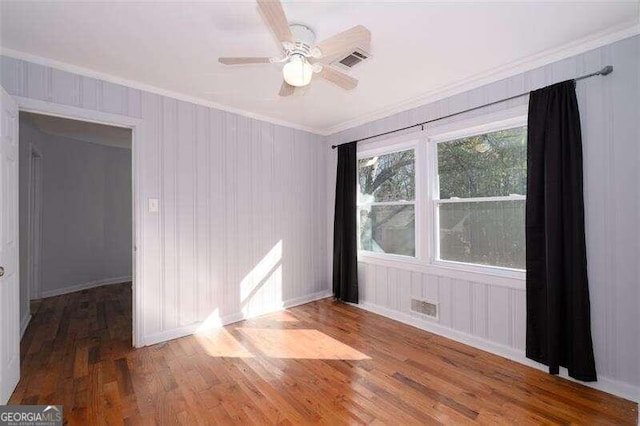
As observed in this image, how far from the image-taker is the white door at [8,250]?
6.30ft

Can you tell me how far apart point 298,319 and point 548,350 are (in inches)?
92.9

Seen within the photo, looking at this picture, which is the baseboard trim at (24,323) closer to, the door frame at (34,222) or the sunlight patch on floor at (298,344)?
the door frame at (34,222)

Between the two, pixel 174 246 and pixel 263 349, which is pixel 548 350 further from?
pixel 174 246

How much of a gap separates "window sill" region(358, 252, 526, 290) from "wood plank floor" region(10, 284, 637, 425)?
25.1 inches

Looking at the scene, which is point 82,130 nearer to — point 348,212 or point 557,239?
point 348,212

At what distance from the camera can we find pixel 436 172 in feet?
10.3

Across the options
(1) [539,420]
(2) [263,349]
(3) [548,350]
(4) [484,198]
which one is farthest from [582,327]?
(2) [263,349]

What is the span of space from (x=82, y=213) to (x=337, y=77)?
518 cm

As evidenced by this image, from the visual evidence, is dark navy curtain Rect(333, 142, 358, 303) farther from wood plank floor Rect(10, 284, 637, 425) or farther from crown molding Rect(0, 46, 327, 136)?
crown molding Rect(0, 46, 327, 136)

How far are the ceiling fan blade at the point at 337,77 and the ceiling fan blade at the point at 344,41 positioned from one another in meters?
0.16

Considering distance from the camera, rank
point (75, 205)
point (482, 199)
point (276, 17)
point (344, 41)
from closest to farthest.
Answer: point (276, 17), point (344, 41), point (482, 199), point (75, 205)

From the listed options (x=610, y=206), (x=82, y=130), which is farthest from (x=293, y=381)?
(x=82, y=130)

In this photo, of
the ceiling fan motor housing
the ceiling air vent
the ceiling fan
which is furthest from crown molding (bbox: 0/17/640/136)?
the ceiling fan motor housing

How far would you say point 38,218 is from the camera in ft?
13.8
